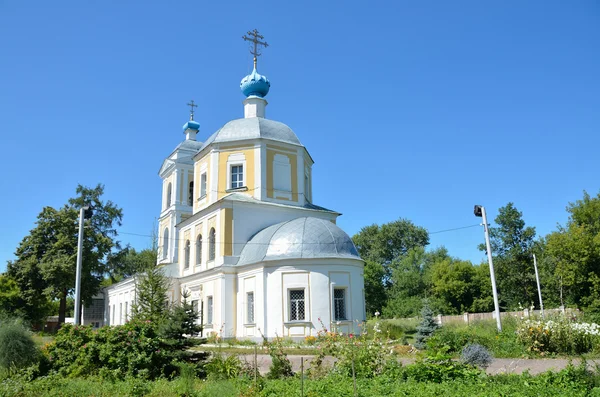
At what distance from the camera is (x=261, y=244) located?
24.1m

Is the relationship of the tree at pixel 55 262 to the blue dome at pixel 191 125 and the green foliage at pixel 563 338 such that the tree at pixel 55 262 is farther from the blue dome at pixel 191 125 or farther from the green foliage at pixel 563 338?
the green foliage at pixel 563 338

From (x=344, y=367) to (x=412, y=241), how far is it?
54921 millimetres

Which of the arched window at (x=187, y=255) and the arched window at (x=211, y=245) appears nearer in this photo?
the arched window at (x=211, y=245)

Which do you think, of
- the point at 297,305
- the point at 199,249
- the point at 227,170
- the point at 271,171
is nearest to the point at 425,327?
the point at 297,305

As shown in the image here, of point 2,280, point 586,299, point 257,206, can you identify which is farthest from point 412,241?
point 2,280

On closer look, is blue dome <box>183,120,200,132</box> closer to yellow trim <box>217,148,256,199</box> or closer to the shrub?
yellow trim <box>217,148,256,199</box>

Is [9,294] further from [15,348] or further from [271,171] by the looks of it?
[15,348]

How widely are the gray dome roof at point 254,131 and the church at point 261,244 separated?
0.07 m

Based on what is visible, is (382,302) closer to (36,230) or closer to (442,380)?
(36,230)

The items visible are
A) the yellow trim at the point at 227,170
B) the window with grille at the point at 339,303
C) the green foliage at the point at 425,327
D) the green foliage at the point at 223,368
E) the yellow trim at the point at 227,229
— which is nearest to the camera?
the green foliage at the point at 223,368

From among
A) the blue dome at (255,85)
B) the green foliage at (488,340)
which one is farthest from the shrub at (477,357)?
the blue dome at (255,85)

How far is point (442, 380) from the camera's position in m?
8.75

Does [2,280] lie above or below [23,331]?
above

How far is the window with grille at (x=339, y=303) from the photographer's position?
21953mm
